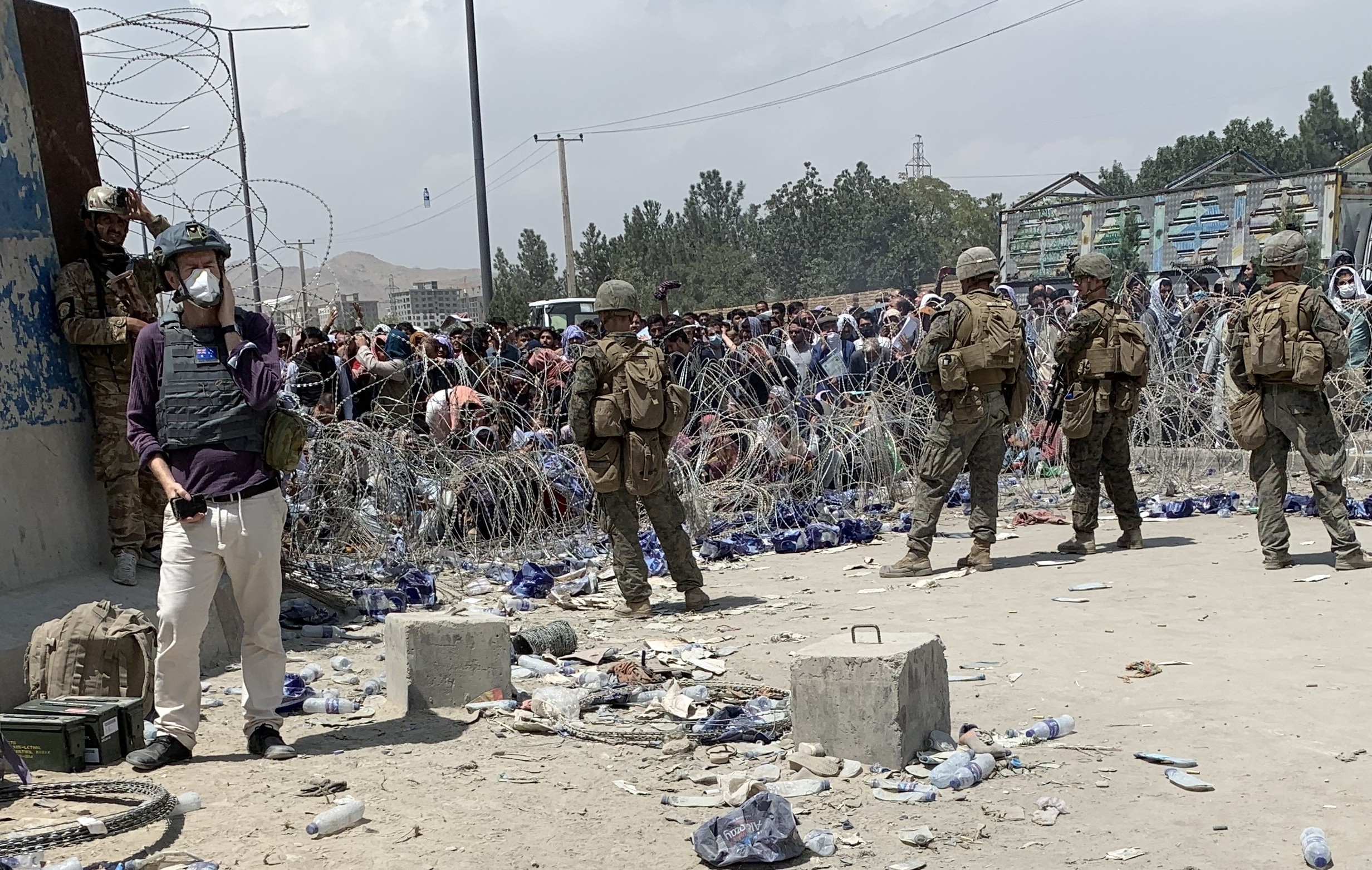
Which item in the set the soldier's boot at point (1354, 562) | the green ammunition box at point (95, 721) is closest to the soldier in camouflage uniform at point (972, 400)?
the soldier's boot at point (1354, 562)

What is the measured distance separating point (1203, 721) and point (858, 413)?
5.16m

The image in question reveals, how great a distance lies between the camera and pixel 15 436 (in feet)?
16.3

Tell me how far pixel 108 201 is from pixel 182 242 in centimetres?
178

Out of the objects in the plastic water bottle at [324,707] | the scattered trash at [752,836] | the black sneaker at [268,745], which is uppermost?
the black sneaker at [268,745]

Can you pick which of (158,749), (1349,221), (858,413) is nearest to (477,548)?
(858,413)

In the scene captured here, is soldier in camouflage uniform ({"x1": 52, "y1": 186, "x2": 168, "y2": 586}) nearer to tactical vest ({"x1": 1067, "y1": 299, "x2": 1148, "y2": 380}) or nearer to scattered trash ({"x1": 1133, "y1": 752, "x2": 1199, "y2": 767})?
scattered trash ({"x1": 1133, "y1": 752, "x2": 1199, "y2": 767})

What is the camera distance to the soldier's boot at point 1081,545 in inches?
295

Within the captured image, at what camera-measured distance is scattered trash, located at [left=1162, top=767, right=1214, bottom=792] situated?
11.9 ft

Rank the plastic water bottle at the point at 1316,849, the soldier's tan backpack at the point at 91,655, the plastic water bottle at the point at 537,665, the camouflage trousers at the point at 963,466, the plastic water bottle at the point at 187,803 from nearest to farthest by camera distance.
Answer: the plastic water bottle at the point at 1316,849, the plastic water bottle at the point at 187,803, the soldier's tan backpack at the point at 91,655, the plastic water bottle at the point at 537,665, the camouflage trousers at the point at 963,466

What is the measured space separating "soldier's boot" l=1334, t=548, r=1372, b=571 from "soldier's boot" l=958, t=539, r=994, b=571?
1.78 m

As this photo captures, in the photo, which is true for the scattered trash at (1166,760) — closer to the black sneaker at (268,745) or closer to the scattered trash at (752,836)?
the scattered trash at (752,836)

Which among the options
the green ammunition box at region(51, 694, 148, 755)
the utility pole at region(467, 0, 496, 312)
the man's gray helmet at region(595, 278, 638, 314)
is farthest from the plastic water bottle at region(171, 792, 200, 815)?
the utility pole at region(467, 0, 496, 312)

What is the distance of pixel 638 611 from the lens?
6.56m

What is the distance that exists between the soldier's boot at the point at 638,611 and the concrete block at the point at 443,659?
67.0 inches
